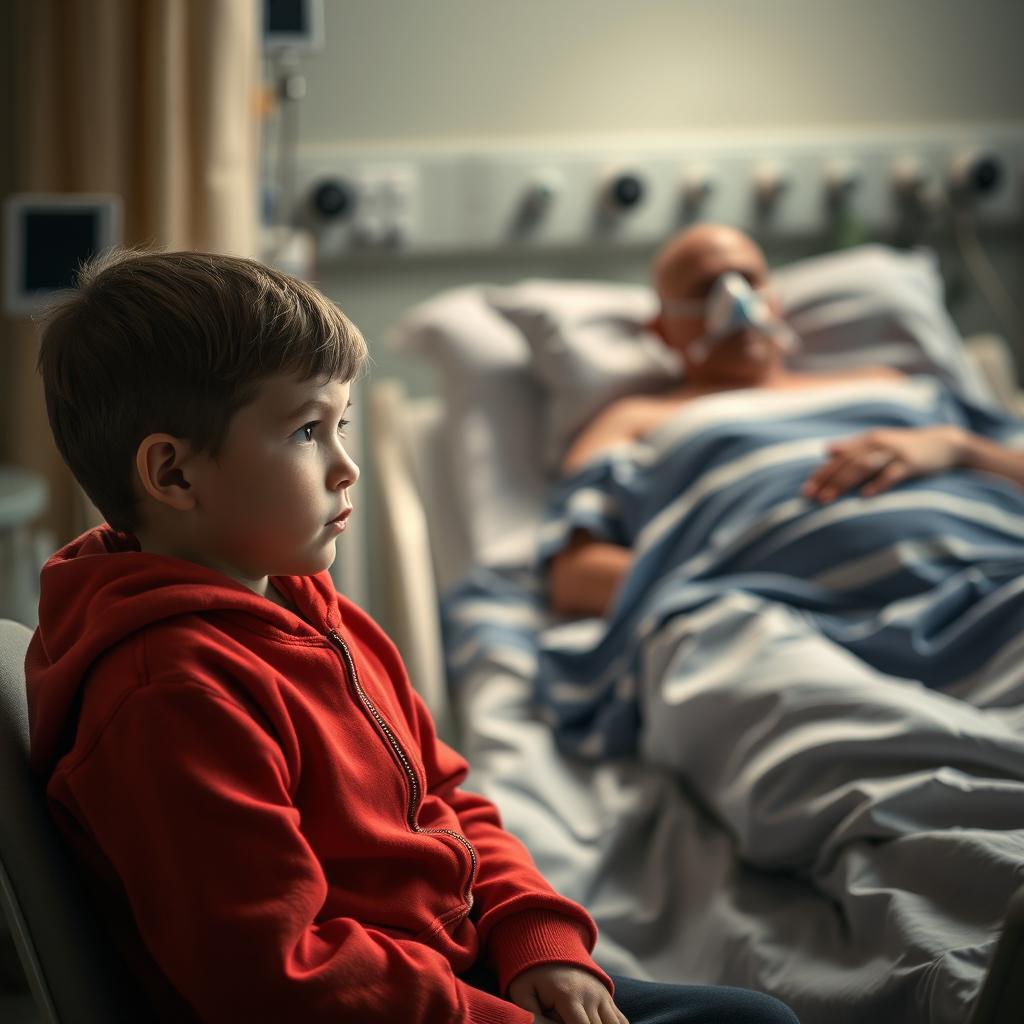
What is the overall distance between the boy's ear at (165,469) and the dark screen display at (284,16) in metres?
1.54

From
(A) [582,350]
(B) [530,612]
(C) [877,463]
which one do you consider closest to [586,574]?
(B) [530,612]

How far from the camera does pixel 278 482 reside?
748 mm

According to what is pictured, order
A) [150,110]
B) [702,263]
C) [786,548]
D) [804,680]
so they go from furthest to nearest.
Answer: [702,263] → [150,110] → [786,548] → [804,680]

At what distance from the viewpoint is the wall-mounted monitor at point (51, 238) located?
166 centimetres

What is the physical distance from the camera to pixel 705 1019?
80cm

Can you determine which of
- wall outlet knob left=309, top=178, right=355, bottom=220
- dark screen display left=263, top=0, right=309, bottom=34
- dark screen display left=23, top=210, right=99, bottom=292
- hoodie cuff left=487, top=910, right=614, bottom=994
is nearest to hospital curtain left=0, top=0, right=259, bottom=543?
dark screen display left=263, top=0, right=309, bottom=34

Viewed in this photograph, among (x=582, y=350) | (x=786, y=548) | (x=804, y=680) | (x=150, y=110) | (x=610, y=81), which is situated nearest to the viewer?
(x=804, y=680)

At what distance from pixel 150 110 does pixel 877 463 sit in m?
1.28

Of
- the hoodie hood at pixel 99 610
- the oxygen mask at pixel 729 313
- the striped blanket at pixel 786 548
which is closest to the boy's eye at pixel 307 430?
the hoodie hood at pixel 99 610

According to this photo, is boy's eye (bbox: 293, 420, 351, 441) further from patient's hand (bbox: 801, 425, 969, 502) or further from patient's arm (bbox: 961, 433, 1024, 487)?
patient's arm (bbox: 961, 433, 1024, 487)

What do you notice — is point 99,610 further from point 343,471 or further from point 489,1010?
point 489,1010

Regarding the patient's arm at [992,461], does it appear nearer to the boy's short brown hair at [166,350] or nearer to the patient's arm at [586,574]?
the patient's arm at [586,574]

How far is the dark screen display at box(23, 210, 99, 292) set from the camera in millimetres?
1670

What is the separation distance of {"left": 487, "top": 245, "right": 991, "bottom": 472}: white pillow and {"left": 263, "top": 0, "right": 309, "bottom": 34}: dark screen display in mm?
607
